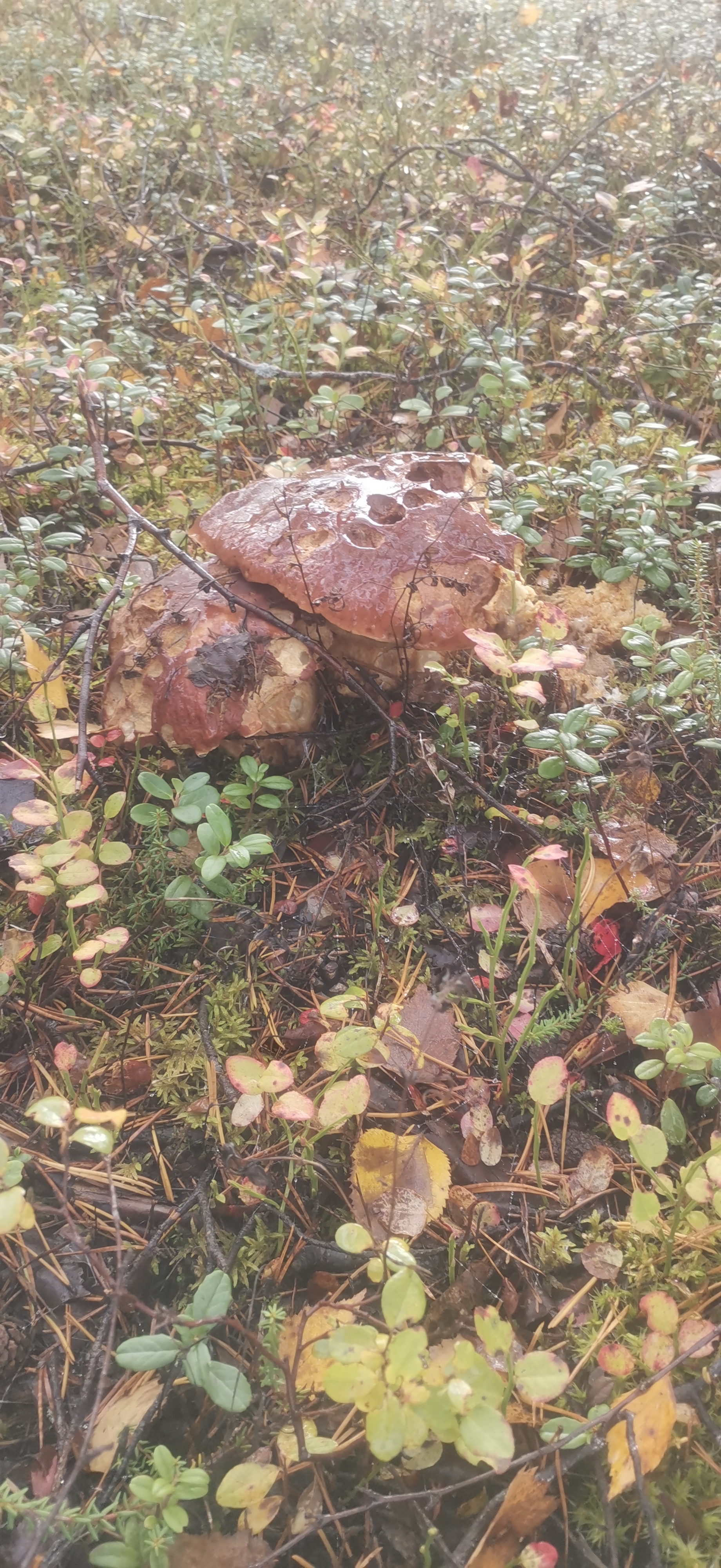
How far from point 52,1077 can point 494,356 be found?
3508 millimetres

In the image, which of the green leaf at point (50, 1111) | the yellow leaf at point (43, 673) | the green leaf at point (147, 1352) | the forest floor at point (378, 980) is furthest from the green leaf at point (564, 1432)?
the yellow leaf at point (43, 673)

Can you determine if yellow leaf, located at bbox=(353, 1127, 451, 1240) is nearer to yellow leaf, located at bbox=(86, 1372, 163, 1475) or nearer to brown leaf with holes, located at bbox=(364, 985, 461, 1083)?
brown leaf with holes, located at bbox=(364, 985, 461, 1083)

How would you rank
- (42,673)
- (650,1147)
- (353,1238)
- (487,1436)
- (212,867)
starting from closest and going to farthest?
1. (487,1436)
2. (353,1238)
3. (650,1147)
4. (212,867)
5. (42,673)

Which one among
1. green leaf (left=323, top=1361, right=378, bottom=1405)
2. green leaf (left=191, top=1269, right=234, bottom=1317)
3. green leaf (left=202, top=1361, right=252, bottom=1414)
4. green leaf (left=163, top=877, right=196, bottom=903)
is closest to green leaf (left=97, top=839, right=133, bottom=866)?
green leaf (left=163, top=877, right=196, bottom=903)

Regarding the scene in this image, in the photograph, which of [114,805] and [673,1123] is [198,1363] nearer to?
[673,1123]

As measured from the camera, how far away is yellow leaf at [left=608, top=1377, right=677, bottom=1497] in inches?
52.5

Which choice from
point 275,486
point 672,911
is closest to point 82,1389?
point 672,911

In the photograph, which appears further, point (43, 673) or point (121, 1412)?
point (43, 673)

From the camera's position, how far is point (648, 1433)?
134cm

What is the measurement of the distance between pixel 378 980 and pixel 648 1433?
3.38 feet

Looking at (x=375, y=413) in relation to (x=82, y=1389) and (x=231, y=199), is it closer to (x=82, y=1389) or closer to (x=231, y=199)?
(x=231, y=199)

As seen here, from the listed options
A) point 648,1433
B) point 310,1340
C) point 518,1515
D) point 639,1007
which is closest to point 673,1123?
point 639,1007

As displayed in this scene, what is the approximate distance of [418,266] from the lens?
433cm

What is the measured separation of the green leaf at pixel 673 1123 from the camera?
5.67ft
